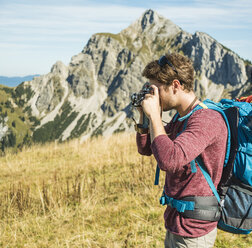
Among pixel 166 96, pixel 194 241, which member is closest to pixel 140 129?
pixel 166 96

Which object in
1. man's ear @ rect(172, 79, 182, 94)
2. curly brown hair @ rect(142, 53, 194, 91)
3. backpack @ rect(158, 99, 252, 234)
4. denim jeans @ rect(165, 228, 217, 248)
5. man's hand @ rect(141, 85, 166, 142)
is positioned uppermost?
curly brown hair @ rect(142, 53, 194, 91)

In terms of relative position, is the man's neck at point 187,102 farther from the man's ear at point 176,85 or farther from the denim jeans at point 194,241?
the denim jeans at point 194,241

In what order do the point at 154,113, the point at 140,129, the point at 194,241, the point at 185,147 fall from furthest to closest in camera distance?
the point at 140,129
the point at 194,241
the point at 154,113
the point at 185,147

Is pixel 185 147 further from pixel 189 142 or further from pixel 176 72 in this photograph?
pixel 176 72

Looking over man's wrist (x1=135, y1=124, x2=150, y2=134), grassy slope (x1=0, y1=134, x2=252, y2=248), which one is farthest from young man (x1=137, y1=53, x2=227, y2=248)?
grassy slope (x1=0, y1=134, x2=252, y2=248)

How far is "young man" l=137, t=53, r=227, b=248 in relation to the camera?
5.96 ft

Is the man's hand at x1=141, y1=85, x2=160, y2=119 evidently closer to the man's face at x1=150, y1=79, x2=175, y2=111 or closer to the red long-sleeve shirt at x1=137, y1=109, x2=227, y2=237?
the man's face at x1=150, y1=79, x2=175, y2=111

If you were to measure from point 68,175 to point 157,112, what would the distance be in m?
5.61

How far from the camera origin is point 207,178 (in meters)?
2.07

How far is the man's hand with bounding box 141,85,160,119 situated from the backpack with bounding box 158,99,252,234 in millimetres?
275

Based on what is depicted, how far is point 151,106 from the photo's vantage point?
2.04 m

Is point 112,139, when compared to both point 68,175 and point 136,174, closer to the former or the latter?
point 68,175

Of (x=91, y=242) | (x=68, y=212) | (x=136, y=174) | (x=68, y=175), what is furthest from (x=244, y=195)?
(x=68, y=175)

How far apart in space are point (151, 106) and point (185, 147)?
0.48m
